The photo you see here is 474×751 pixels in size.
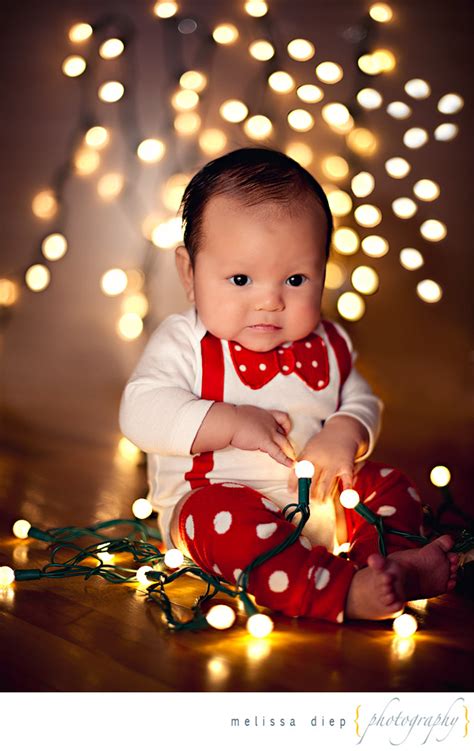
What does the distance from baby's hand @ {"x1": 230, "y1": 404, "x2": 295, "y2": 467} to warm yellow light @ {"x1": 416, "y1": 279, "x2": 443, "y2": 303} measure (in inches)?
23.0

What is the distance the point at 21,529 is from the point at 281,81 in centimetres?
85

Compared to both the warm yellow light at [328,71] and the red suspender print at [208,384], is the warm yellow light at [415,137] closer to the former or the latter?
the warm yellow light at [328,71]

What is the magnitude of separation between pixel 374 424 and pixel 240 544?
29 cm

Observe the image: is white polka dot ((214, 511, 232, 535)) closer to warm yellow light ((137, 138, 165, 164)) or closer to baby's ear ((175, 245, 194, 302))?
baby's ear ((175, 245, 194, 302))

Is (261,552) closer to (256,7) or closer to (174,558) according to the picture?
(174,558)

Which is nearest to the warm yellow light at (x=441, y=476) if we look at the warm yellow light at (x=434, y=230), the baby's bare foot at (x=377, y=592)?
the baby's bare foot at (x=377, y=592)

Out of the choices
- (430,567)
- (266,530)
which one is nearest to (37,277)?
(266,530)

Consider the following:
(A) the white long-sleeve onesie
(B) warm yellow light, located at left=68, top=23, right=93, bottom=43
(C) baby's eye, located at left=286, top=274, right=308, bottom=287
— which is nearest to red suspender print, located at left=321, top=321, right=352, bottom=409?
(A) the white long-sleeve onesie

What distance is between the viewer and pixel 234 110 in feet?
4.82

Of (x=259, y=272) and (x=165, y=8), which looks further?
(x=165, y=8)

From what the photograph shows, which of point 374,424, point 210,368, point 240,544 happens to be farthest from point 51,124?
point 240,544

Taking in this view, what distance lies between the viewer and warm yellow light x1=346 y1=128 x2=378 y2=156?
4.79 ft

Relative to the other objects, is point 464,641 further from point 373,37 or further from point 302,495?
point 373,37

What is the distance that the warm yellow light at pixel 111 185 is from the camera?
4.95 ft
